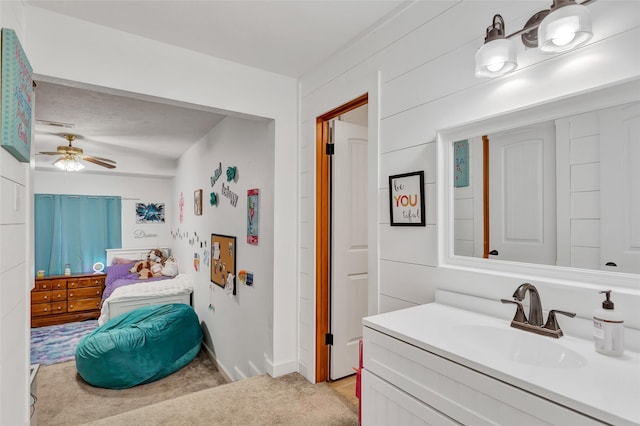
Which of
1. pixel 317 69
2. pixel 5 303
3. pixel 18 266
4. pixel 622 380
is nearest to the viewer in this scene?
pixel 622 380

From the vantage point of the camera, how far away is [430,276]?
162 centimetres

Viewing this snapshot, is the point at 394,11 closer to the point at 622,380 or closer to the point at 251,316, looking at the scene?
the point at 622,380

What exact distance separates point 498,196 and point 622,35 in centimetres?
62

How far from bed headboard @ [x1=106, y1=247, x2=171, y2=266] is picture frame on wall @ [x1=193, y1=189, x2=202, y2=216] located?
2.13 m

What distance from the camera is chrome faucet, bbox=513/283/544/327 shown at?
1.16m

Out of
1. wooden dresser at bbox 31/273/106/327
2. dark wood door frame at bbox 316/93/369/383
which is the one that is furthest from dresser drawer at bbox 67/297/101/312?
dark wood door frame at bbox 316/93/369/383

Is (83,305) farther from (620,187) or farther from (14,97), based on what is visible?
(620,187)

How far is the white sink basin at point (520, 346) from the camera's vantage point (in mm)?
1038

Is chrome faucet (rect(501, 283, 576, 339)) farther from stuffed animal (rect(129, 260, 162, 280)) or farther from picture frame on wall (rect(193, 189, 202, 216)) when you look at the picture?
stuffed animal (rect(129, 260, 162, 280))

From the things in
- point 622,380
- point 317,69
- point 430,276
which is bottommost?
point 622,380

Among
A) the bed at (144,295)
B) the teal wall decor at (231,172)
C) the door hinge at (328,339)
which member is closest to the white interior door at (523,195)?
the door hinge at (328,339)

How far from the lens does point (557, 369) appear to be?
91 centimetres

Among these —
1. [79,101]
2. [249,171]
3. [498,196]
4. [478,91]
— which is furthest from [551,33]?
[79,101]

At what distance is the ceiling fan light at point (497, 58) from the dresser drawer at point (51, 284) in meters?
6.68
